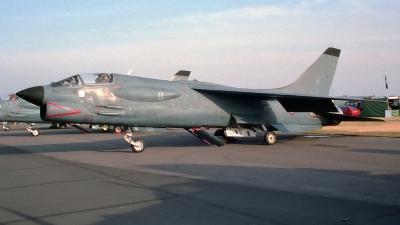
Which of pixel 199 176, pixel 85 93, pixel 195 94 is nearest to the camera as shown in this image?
pixel 199 176

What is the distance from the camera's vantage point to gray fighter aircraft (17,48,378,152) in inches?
528

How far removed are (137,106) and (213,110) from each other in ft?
11.0

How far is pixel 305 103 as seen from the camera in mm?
17312

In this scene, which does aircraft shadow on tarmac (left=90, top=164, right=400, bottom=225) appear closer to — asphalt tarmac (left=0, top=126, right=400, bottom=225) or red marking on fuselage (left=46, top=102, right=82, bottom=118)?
asphalt tarmac (left=0, top=126, right=400, bottom=225)

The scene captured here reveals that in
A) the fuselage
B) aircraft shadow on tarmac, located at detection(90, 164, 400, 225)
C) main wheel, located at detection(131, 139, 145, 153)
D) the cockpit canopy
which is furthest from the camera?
main wheel, located at detection(131, 139, 145, 153)

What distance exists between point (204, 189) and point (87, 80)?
7719mm

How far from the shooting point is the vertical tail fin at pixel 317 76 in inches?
776

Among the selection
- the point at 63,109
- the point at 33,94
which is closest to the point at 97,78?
the point at 63,109

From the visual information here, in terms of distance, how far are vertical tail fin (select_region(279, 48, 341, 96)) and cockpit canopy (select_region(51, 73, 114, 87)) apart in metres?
9.02

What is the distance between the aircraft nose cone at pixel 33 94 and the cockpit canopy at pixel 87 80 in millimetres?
588

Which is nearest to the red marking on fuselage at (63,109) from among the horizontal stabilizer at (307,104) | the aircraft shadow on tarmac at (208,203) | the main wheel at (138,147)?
the main wheel at (138,147)

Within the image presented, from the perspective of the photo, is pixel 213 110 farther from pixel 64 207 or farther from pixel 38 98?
pixel 64 207

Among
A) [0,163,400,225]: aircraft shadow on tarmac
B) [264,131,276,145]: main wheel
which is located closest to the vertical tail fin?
[264,131,276,145]: main wheel

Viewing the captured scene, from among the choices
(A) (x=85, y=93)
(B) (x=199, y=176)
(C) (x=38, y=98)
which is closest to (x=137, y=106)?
(A) (x=85, y=93)
